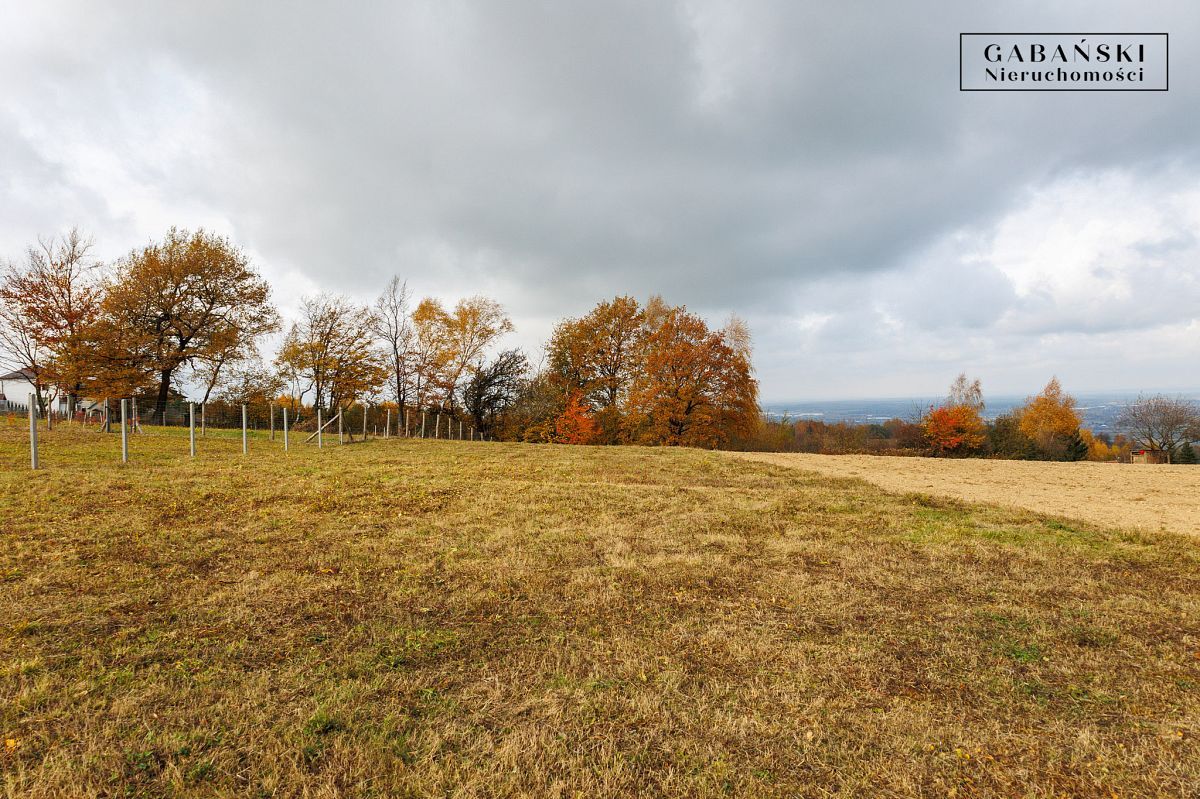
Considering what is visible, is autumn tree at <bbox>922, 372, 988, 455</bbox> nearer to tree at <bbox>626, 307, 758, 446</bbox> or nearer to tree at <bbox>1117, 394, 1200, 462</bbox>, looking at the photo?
tree at <bbox>1117, 394, 1200, 462</bbox>

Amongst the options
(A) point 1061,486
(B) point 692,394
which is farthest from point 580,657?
(B) point 692,394

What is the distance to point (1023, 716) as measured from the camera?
2.76 metres

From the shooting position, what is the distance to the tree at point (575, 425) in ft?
97.1

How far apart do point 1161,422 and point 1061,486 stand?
114 feet

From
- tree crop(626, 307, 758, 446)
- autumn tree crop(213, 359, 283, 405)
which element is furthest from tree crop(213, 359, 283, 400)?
tree crop(626, 307, 758, 446)

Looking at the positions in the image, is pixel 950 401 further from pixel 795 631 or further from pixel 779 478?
pixel 795 631

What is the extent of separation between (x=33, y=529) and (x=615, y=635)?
684 centimetres

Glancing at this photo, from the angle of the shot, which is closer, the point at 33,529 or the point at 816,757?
the point at 816,757

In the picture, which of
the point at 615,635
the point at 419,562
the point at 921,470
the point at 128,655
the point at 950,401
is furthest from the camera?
the point at 950,401

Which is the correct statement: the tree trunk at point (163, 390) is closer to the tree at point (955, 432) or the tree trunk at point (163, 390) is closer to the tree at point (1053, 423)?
the tree at point (955, 432)

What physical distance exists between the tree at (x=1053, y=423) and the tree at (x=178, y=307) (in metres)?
56.9

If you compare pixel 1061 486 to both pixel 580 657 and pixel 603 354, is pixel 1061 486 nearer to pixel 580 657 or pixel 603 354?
pixel 580 657

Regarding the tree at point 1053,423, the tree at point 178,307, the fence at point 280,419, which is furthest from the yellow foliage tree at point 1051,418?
the tree at point 178,307

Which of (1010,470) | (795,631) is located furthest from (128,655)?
(1010,470)
